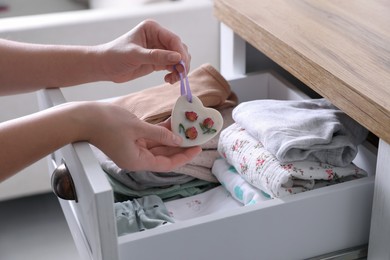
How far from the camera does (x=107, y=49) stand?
0.85 meters

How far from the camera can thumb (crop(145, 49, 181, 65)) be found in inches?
30.9

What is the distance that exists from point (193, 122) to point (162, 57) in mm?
94

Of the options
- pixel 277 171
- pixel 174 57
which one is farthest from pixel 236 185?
pixel 174 57

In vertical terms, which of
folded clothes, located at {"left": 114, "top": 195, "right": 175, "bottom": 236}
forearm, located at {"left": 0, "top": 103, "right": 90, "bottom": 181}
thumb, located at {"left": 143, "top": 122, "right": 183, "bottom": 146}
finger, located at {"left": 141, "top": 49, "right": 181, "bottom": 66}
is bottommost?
folded clothes, located at {"left": 114, "top": 195, "right": 175, "bottom": 236}

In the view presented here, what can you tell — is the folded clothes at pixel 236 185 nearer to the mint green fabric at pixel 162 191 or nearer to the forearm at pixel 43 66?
the mint green fabric at pixel 162 191

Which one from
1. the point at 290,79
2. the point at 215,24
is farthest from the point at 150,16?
the point at 290,79

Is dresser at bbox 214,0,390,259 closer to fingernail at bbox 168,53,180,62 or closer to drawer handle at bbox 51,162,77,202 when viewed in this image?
fingernail at bbox 168,53,180,62

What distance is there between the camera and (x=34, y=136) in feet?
2.19

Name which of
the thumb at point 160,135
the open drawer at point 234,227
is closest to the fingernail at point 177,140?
the thumb at point 160,135

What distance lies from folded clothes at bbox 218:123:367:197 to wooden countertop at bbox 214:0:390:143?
99 millimetres

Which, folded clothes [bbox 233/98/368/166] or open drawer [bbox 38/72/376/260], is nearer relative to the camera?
open drawer [bbox 38/72/376/260]

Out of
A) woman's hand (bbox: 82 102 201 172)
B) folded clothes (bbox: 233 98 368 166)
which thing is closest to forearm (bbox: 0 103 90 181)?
woman's hand (bbox: 82 102 201 172)

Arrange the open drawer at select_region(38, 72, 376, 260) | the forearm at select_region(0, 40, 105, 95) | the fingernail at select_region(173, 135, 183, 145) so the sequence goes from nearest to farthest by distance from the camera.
Answer: 1. the open drawer at select_region(38, 72, 376, 260)
2. the fingernail at select_region(173, 135, 183, 145)
3. the forearm at select_region(0, 40, 105, 95)

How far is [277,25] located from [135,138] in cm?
31
